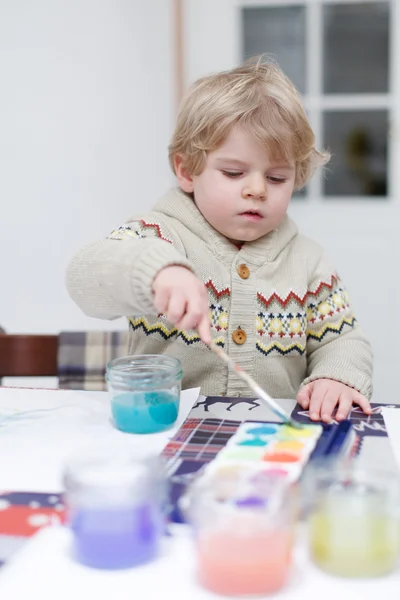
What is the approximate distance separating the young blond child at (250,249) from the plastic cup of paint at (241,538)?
0.54 metres

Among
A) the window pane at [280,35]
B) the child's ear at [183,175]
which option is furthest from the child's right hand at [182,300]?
the window pane at [280,35]

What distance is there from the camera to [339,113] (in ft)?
9.38

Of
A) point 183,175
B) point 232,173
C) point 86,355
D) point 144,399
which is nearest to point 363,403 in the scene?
point 144,399

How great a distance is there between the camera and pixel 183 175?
54.6 inches

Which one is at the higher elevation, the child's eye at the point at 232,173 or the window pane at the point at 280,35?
the window pane at the point at 280,35

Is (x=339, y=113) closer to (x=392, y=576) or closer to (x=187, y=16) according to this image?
(x=187, y=16)

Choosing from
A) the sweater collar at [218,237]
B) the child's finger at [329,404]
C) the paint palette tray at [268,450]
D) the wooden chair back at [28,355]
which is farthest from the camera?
the wooden chair back at [28,355]

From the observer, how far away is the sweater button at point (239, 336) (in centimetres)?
129

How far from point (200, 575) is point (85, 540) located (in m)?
0.10

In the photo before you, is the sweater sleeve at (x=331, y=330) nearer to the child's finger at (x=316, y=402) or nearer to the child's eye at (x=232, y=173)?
the child's finger at (x=316, y=402)

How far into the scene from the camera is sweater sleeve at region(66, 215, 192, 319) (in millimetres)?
1004

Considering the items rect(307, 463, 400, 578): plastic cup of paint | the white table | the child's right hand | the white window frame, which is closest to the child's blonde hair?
the child's right hand

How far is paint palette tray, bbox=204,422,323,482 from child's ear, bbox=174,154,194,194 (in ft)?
1.70

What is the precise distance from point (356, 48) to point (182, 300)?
2137mm
